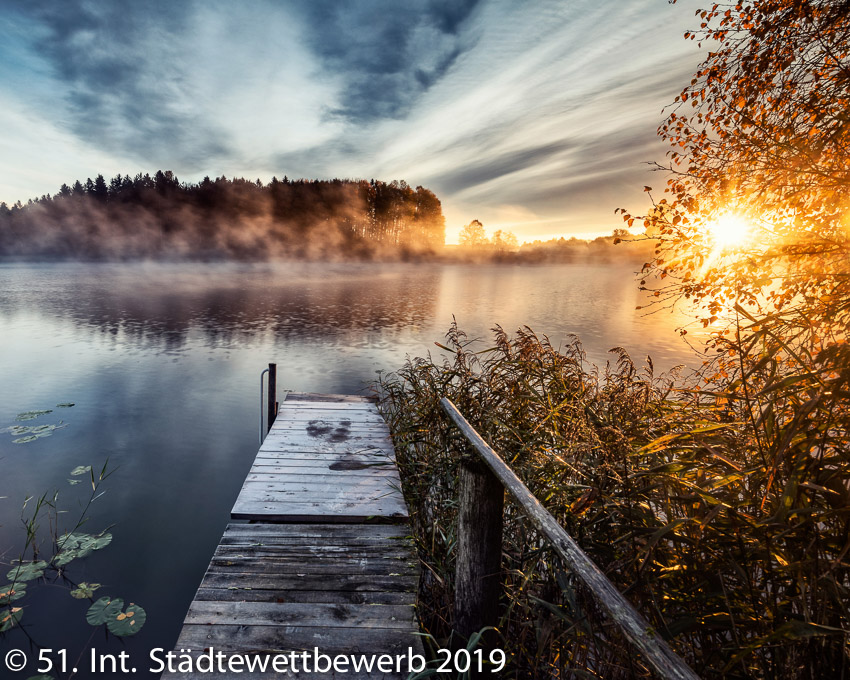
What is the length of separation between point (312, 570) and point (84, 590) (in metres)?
3.39

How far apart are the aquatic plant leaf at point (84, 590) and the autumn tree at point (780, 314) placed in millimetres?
6195

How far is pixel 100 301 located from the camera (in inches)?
1231

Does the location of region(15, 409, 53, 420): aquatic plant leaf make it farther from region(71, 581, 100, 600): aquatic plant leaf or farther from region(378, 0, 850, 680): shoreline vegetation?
region(378, 0, 850, 680): shoreline vegetation

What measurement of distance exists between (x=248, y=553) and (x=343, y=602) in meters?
1.10

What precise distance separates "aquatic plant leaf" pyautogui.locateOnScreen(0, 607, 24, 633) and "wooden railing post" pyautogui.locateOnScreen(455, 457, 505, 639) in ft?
15.6

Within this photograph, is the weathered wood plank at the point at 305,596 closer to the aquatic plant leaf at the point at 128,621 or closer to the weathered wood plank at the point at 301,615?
the weathered wood plank at the point at 301,615

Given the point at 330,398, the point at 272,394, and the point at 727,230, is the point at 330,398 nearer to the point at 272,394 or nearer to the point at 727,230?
the point at 272,394

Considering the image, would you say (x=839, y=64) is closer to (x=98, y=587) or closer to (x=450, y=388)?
(x=450, y=388)

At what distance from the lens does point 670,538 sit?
2.28 metres


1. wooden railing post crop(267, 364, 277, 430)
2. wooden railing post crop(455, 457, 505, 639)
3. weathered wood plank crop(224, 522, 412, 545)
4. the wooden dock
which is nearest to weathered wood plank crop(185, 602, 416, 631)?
the wooden dock

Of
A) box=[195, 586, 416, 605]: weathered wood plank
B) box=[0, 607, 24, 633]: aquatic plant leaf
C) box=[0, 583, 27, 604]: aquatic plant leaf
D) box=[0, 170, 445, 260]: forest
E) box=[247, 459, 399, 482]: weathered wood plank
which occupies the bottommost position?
box=[0, 607, 24, 633]: aquatic plant leaf

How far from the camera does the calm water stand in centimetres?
558

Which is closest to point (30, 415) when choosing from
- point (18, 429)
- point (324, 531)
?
point (18, 429)

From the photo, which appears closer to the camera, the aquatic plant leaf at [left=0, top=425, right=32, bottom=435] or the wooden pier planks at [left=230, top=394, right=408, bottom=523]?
the wooden pier planks at [left=230, top=394, right=408, bottom=523]
